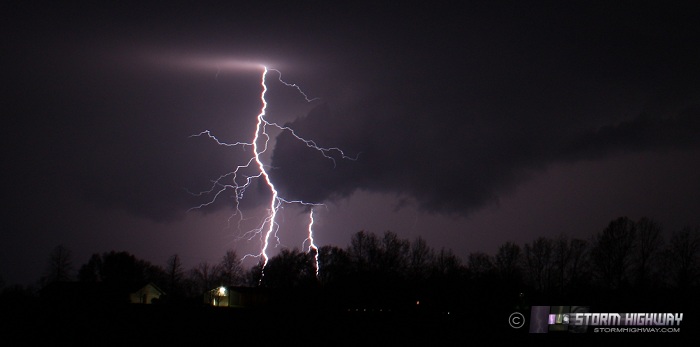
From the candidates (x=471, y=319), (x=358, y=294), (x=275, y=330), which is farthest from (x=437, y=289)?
(x=275, y=330)

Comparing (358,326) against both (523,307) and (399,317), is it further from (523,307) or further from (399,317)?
(523,307)

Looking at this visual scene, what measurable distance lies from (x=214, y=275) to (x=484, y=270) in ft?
108

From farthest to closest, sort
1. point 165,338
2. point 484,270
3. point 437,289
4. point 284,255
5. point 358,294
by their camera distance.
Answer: point 284,255 < point 484,270 < point 437,289 < point 358,294 < point 165,338

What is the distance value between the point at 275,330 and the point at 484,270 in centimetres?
4705

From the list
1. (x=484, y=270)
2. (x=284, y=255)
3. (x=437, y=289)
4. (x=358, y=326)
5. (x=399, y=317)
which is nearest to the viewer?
(x=358, y=326)

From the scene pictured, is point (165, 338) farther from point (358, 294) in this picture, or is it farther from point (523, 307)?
point (358, 294)

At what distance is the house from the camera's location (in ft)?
161

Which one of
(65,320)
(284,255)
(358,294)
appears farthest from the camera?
(284,255)

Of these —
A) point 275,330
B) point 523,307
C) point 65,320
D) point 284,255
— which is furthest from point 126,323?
point 284,255

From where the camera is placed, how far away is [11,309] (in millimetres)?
24094

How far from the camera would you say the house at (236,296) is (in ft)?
161

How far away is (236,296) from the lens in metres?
49.8

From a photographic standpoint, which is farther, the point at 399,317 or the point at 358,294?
the point at 358,294

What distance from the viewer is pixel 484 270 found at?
217ft
